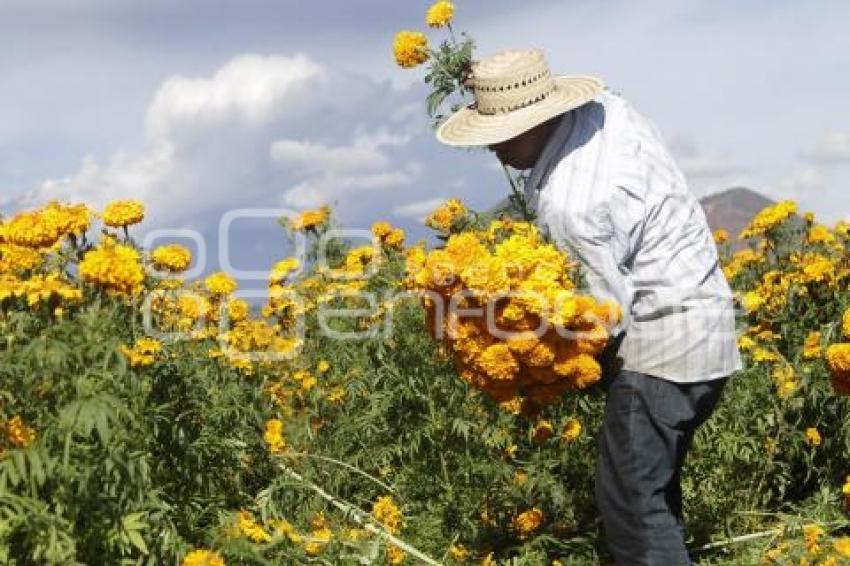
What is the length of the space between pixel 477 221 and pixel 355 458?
1.26 meters

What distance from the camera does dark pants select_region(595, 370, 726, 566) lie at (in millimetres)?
3695

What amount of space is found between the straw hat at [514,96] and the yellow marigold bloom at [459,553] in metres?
1.72

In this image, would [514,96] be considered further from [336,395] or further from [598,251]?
[336,395]

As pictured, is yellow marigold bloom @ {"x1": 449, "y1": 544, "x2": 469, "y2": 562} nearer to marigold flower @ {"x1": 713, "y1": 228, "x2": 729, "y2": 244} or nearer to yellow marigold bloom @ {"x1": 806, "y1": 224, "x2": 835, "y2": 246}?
yellow marigold bloom @ {"x1": 806, "y1": 224, "x2": 835, "y2": 246}

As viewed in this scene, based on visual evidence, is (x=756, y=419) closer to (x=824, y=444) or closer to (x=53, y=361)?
(x=824, y=444)

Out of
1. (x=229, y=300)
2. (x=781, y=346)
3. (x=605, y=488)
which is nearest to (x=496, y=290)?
(x=605, y=488)

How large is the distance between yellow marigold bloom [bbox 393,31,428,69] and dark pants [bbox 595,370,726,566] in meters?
2.25

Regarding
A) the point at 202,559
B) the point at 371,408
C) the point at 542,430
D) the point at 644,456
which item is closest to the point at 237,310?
the point at 371,408

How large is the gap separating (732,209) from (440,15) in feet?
87.5

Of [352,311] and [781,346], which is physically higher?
[352,311]

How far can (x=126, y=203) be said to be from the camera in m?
4.34

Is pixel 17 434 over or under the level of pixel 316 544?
over

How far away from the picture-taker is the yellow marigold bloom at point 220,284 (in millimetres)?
5609

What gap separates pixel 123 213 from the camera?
433cm
